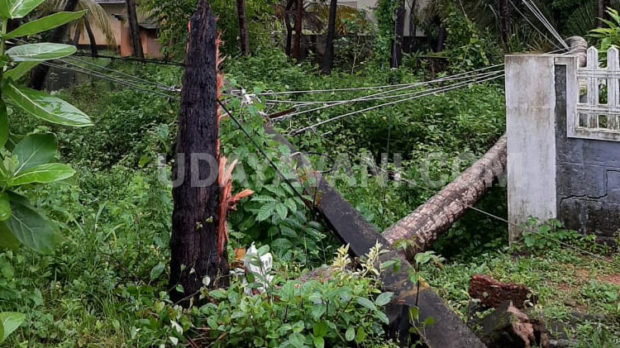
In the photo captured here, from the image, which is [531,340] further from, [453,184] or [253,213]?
[453,184]

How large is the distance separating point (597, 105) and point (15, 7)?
6109mm

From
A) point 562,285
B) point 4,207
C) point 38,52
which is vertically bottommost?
point 562,285

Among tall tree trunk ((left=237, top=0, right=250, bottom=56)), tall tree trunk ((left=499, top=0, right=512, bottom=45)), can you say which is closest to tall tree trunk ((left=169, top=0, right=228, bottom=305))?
tall tree trunk ((left=237, top=0, right=250, bottom=56))

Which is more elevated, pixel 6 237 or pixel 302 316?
pixel 6 237

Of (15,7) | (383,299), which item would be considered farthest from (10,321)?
(383,299)

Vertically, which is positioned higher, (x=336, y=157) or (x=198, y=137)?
(x=198, y=137)

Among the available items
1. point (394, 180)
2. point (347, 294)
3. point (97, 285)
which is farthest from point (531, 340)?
point (394, 180)

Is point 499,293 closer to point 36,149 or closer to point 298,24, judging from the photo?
point 36,149

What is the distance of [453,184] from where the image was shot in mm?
7145

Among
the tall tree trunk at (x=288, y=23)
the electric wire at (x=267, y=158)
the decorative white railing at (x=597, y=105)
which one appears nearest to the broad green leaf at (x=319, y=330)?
the electric wire at (x=267, y=158)

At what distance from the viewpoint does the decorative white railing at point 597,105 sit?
676cm

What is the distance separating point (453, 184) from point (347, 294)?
396cm

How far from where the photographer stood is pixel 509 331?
165 inches

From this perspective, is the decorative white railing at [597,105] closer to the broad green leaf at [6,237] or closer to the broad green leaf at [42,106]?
the broad green leaf at [42,106]
